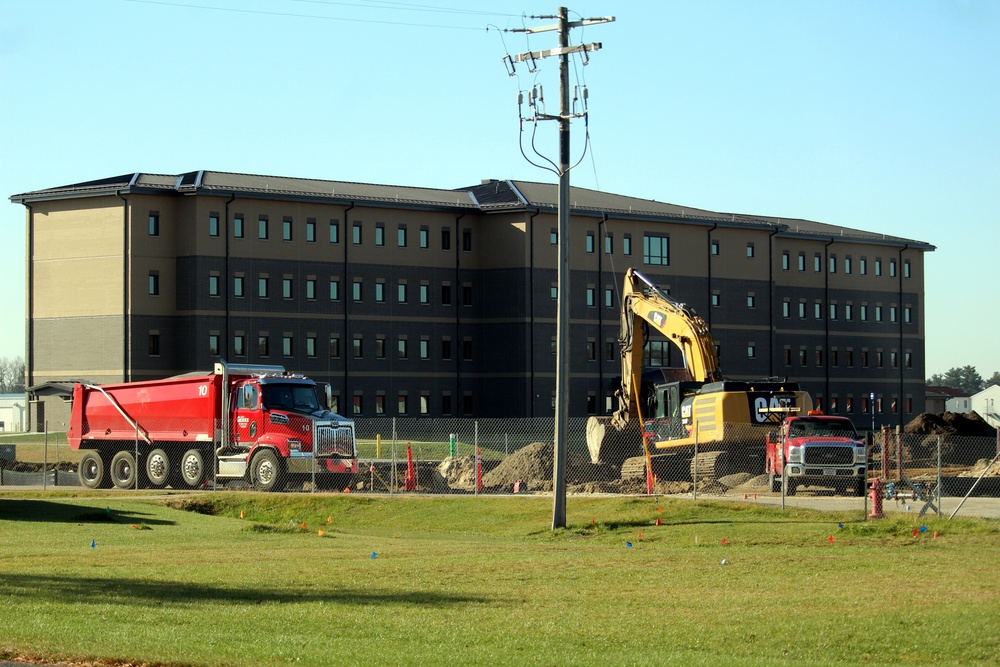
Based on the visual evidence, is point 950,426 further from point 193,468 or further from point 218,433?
point 193,468

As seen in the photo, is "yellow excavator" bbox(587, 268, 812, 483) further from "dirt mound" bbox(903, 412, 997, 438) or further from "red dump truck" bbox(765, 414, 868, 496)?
"dirt mound" bbox(903, 412, 997, 438)

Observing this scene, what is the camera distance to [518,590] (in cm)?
1769

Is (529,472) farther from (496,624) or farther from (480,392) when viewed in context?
(480,392)

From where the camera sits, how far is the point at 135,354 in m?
72.8

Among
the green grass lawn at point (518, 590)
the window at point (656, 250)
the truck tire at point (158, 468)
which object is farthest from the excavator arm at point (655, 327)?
the window at point (656, 250)

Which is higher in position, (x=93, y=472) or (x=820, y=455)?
(x=820, y=455)

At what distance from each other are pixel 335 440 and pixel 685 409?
11.3 metres

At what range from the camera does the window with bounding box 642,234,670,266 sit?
275 feet

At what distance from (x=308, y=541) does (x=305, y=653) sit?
45.4ft

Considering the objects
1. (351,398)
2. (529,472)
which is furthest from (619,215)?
(529,472)

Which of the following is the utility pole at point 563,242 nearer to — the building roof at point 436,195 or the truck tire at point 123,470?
the truck tire at point 123,470

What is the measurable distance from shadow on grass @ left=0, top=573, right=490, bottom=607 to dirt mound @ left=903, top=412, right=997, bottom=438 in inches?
1802

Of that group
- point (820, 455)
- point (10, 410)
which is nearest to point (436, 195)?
point (820, 455)

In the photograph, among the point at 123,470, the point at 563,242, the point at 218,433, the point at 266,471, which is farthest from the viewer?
the point at 123,470
